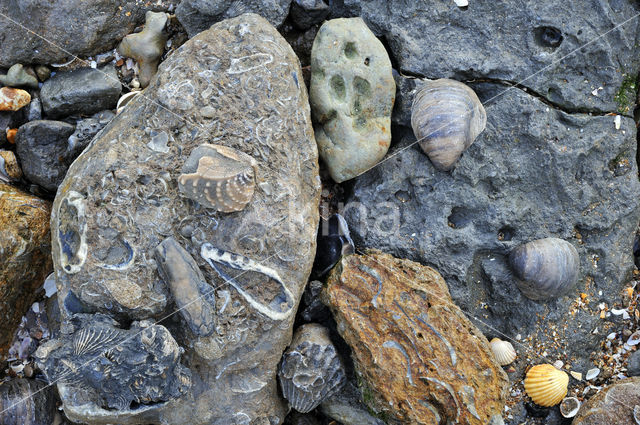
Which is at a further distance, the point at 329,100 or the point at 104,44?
the point at 104,44

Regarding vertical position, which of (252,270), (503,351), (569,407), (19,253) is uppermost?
(252,270)

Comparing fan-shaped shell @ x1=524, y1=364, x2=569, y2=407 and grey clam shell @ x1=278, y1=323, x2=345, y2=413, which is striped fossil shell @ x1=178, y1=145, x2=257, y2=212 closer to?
grey clam shell @ x1=278, y1=323, x2=345, y2=413

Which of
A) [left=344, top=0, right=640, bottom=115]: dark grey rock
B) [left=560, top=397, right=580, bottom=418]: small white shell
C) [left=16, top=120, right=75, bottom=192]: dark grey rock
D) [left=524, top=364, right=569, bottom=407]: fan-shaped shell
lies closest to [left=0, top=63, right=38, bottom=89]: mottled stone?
[left=16, top=120, right=75, bottom=192]: dark grey rock

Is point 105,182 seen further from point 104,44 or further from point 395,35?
point 395,35

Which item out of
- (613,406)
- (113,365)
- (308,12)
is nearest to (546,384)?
(613,406)

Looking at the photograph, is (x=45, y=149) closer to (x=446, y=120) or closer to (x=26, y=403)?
(x=26, y=403)

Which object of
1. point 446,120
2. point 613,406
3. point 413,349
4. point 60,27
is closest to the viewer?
point 413,349

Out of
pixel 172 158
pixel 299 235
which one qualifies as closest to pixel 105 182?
pixel 172 158
